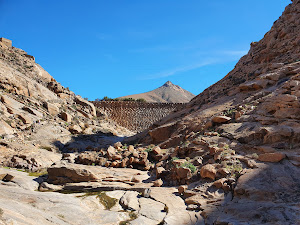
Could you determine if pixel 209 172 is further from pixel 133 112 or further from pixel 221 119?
pixel 133 112

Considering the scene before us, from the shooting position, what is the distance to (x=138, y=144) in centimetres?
1235

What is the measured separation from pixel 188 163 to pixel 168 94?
96801 millimetres

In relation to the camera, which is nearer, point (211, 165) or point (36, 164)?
point (211, 165)

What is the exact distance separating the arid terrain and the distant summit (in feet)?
254

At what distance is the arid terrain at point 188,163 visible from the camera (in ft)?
16.4

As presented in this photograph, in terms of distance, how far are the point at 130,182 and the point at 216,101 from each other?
22.3 ft

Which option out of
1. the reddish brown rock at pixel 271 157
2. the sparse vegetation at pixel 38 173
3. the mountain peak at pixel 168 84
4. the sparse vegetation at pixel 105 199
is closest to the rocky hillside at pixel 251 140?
the reddish brown rock at pixel 271 157

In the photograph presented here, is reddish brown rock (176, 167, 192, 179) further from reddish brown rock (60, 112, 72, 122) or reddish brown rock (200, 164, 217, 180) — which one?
reddish brown rock (60, 112, 72, 122)

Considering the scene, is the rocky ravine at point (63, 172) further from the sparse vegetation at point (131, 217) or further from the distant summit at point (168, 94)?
the distant summit at point (168, 94)

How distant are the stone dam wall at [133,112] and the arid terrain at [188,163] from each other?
45.7ft

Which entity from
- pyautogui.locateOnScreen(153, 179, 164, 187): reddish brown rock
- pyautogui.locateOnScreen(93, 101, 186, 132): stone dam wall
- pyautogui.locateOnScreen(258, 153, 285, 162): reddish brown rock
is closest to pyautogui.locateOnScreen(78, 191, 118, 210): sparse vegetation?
pyautogui.locateOnScreen(153, 179, 164, 187): reddish brown rock

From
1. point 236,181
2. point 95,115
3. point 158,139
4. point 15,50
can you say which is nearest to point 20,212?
point 236,181

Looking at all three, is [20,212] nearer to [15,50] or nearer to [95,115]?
[95,115]

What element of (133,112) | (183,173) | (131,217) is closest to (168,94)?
(133,112)
